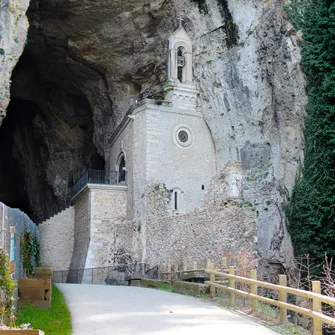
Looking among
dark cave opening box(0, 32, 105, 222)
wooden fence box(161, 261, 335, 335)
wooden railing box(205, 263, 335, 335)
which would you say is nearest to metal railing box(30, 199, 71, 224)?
dark cave opening box(0, 32, 105, 222)

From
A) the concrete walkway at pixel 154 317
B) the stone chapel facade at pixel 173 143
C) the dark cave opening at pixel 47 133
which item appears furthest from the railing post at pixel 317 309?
the dark cave opening at pixel 47 133

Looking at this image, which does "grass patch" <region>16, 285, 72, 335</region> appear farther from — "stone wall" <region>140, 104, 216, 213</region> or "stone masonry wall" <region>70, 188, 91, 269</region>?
"stone masonry wall" <region>70, 188, 91, 269</region>

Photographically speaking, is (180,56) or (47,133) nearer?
(180,56)

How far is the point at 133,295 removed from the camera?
48.0ft

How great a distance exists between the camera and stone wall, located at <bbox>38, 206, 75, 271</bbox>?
96.4 feet

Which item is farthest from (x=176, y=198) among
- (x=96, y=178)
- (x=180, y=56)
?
(x=180, y=56)

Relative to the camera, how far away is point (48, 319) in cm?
991

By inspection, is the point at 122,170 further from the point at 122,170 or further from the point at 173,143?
the point at 173,143

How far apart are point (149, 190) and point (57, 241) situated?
24.5ft

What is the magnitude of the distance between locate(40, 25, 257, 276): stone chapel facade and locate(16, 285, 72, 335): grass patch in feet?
39.4

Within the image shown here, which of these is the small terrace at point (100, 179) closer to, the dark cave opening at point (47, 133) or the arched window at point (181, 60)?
the dark cave opening at point (47, 133)

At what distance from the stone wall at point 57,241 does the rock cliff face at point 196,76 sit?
5.16 m

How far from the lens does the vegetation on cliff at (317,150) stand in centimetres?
2059

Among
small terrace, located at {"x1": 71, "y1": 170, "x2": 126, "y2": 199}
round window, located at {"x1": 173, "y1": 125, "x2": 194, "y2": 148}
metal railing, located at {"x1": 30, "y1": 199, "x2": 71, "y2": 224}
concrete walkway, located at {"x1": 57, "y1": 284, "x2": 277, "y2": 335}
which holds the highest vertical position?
round window, located at {"x1": 173, "y1": 125, "x2": 194, "y2": 148}
